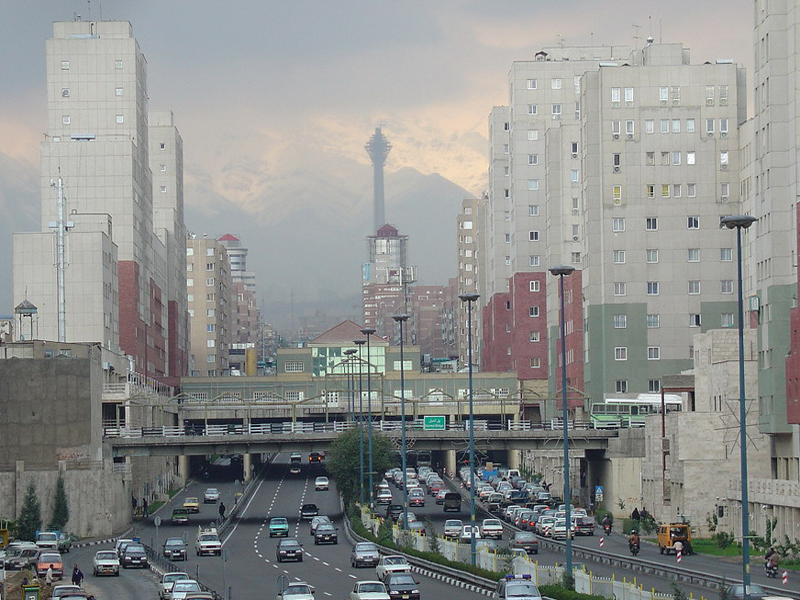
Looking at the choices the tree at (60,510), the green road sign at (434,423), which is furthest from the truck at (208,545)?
the green road sign at (434,423)

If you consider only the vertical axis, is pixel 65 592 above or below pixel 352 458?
above

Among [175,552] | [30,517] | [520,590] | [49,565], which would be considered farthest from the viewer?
[30,517]

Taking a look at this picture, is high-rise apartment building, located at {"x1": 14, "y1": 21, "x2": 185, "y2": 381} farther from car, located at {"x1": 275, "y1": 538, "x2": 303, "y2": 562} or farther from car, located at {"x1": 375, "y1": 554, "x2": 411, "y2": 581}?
car, located at {"x1": 375, "y1": 554, "x2": 411, "y2": 581}

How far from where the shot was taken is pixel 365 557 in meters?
76.0

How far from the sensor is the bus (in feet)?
422

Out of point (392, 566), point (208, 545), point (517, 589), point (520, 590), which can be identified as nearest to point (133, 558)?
point (208, 545)

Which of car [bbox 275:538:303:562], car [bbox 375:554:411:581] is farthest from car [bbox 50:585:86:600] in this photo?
car [bbox 275:538:303:562]

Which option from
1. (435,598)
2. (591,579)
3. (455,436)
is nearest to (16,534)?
(455,436)

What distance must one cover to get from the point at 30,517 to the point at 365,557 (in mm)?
34791

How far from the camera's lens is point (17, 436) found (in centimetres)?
11038

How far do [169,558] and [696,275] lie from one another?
79.2 meters

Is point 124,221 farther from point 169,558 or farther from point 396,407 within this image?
point 169,558

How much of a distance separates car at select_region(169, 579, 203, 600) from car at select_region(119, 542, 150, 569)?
76.7 ft

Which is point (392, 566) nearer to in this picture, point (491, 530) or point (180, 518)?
point (491, 530)
